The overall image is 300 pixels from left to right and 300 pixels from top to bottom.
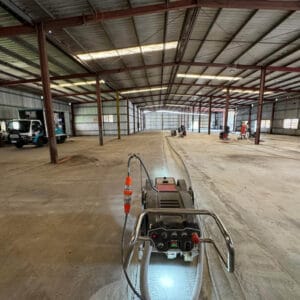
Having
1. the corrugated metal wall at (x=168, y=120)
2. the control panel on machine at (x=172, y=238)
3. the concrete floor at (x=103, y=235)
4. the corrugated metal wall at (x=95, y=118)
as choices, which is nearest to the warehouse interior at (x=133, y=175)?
the concrete floor at (x=103, y=235)

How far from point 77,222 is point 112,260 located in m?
1.09

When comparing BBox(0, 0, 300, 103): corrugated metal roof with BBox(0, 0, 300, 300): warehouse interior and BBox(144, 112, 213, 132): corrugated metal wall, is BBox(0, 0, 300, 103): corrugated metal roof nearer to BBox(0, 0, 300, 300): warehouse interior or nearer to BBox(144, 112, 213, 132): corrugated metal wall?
BBox(0, 0, 300, 300): warehouse interior

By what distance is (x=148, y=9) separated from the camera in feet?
19.6

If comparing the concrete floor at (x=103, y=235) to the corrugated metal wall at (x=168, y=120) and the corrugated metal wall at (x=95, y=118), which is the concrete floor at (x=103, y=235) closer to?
the corrugated metal wall at (x=95, y=118)

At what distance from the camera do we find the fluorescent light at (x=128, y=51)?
30.4ft

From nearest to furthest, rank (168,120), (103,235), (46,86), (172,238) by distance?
(172,238) < (103,235) < (46,86) < (168,120)

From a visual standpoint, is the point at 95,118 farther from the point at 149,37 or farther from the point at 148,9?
the point at 148,9

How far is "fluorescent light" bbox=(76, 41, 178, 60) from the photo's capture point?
927 cm

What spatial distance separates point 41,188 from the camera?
4352 mm

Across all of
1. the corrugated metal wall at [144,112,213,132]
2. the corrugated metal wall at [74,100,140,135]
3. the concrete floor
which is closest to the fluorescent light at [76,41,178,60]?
the concrete floor

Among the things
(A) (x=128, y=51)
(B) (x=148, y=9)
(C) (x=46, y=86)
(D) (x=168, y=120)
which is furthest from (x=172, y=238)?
(D) (x=168, y=120)

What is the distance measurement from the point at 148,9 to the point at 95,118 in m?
19.6

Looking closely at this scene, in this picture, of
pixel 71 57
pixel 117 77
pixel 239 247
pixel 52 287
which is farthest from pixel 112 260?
pixel 117 77

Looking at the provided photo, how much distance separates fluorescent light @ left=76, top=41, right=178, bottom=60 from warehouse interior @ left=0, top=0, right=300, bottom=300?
56mm
